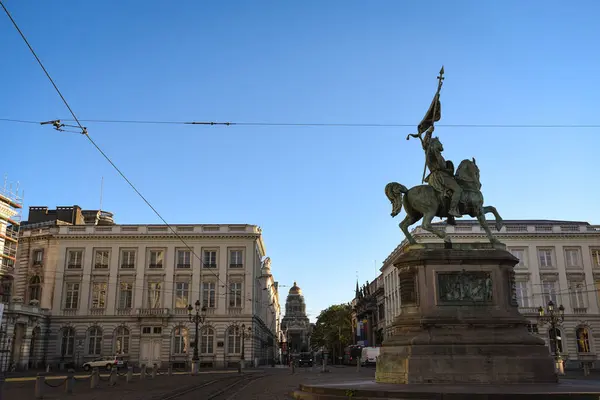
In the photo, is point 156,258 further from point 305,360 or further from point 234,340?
point 305,360

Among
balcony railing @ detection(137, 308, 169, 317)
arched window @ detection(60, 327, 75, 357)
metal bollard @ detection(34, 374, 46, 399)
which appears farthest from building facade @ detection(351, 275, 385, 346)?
metal bollard @ detection(34, 374, 46, 399)

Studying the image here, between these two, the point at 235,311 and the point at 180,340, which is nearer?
the point at 180,340

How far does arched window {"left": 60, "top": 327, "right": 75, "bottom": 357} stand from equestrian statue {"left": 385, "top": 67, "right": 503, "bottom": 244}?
51.8 meters

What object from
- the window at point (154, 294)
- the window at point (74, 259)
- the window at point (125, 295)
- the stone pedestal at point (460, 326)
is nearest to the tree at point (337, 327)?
the window at point (154, 294)

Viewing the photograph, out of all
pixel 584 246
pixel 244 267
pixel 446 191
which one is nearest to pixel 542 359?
pixel 446 191

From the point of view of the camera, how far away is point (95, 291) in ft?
198

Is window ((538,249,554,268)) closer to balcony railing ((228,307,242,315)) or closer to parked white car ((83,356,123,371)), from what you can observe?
balcony railing ((228,307,242,315))

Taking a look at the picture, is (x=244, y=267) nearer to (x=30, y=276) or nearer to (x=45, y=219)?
(x=30, y=276)

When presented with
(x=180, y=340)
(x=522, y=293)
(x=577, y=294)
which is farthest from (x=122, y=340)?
(x=577, y=294)

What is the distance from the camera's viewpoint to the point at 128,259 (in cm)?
6150

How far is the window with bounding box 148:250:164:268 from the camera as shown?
2409 inches

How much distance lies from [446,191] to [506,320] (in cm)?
424

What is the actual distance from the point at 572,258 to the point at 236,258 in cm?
3862

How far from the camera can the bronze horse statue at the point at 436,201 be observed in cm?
1681
